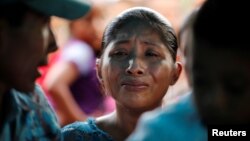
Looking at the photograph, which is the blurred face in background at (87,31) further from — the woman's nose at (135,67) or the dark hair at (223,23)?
the dark hair at (223,23)

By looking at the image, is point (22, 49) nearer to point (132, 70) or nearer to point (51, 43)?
point (51, 43)

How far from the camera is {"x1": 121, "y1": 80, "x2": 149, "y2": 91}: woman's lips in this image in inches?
70.3

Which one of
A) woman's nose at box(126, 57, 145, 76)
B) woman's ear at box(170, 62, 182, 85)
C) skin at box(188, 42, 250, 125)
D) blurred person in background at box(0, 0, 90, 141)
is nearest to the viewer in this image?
skin at box(188, 42, 250, 125)

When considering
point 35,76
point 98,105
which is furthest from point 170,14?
point 35,76

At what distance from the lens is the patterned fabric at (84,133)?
1837 mm

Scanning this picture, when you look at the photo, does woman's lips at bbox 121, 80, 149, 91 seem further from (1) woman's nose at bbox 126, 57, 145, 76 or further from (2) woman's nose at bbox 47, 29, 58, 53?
(2) woman's nose at bbox 47, 29, 58, 53

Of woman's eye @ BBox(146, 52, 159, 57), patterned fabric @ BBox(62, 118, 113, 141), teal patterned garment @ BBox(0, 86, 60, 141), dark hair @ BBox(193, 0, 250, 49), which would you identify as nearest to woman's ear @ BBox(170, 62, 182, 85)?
woman's eye @ BBox(146, 52, 159, 57)

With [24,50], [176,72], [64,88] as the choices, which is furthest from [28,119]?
[64,88]

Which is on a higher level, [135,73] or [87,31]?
[87,31]

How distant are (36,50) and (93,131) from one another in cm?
52

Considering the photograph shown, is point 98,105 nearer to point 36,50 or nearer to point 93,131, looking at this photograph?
point 93,131

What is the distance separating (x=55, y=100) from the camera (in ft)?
7.98

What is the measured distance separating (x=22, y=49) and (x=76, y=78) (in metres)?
1.00

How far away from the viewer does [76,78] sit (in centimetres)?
240
